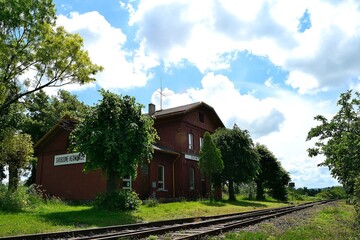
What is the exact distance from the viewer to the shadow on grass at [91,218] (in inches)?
475

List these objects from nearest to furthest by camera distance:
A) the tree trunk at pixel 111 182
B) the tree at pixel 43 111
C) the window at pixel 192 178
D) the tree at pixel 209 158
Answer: the tree trunk at pixel 111 182
the tree at pixel 209 158
the window at pixel 192 178
the tree at pixel 43 111

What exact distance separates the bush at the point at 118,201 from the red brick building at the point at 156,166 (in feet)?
15.4

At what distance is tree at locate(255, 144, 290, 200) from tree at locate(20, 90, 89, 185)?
66.3ft

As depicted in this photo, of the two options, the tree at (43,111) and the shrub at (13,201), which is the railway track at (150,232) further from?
the tree at (43,111)

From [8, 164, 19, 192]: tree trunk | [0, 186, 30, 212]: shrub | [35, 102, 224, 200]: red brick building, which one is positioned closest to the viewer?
[0, 186, 30, 212]: shrub

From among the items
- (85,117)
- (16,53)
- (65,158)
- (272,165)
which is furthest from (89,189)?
(272,165)

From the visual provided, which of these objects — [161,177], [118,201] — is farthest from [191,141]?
[118,201]

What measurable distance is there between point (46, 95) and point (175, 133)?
1952cm

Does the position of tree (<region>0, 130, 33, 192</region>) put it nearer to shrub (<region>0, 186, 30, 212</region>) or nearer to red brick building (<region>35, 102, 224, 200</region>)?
shrub (<region>0, 186, 30, 212</region>)

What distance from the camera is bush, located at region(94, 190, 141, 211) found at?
51.6ft

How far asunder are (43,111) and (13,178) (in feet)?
67.0

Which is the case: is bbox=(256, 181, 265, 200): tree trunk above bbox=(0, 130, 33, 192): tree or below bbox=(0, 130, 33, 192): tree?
below

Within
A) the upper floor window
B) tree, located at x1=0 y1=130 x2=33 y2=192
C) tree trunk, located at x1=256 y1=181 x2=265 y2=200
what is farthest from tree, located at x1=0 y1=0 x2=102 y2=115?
tree trunk, located at x1=256 y1=181 x2=265 y2=200

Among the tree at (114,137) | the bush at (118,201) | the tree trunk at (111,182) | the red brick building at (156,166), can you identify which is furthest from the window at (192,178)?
the bush at (118,201)
